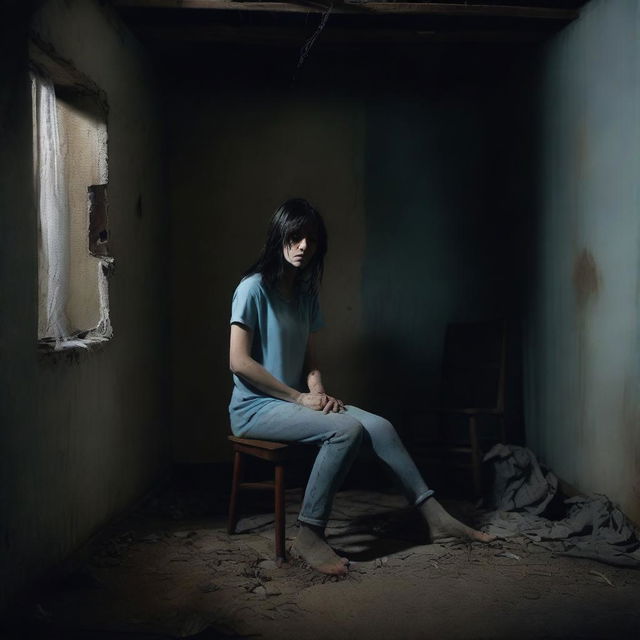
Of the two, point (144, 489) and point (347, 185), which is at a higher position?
point (347, 185)

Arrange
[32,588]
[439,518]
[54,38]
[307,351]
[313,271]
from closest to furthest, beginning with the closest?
[32,588], [54,38], [439,518], [313,271], [307,351]

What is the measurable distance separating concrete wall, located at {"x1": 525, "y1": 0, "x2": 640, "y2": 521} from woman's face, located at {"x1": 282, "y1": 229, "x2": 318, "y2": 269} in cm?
145

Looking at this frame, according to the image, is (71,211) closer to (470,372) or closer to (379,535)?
(379,535)

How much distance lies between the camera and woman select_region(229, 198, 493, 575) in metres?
3.13

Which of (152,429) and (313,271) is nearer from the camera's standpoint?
(313,271)

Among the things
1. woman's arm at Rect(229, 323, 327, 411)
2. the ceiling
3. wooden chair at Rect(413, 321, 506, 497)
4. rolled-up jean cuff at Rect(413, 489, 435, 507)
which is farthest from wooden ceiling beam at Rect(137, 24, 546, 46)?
rolled-up jean cuff at Rect(413, 489, 435, 507)

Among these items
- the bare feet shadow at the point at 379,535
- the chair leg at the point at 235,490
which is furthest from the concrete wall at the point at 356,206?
the chair leg at the point at 235,490

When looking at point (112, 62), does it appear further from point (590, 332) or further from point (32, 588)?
point (590, 332)

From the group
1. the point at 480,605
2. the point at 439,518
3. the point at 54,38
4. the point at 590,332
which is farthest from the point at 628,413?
the point at 54,38

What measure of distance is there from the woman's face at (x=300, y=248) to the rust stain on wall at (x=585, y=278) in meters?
1.45

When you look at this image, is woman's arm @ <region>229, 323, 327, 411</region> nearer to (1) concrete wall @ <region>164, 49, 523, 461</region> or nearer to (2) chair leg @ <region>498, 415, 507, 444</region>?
(2) chair leg @ <region>498, 415, 507, 444</region>

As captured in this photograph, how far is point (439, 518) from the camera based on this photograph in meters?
3.28

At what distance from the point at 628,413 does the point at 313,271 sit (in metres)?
1.59

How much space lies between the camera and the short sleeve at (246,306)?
328 cm
